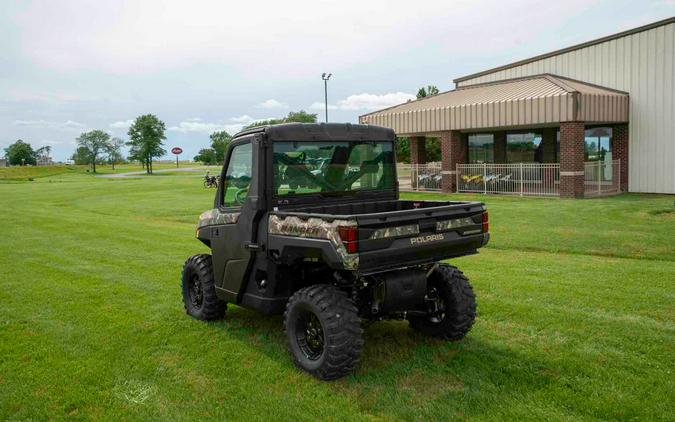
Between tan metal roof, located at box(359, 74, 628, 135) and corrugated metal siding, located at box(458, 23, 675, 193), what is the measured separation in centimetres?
65

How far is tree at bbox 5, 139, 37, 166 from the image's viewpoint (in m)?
146

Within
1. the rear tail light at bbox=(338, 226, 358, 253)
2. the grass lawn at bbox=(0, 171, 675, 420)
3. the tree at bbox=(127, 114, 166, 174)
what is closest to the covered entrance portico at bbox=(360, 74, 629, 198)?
the grass lawn at bbox=(0, 171, 675, 420)

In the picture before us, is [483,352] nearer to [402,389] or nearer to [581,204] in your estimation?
[402,389]

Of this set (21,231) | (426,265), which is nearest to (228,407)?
(426,265)

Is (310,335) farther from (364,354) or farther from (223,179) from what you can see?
(223,179)

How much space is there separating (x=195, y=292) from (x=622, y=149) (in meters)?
24.0

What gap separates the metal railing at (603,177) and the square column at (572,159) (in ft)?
5.47

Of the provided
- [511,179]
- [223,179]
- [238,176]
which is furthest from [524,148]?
[238,176]

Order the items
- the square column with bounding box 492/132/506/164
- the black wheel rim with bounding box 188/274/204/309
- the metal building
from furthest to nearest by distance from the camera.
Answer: the square column with bounding box 492/132/506/164 → the metal building → the black wheel rim with bounding box 188/274/204/309

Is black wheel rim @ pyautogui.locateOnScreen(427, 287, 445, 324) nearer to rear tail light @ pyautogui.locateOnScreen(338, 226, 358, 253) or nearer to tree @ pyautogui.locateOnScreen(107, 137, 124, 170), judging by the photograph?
rear tail light @ pyautogui.locateOnScreen(338, 226, 358, 253)

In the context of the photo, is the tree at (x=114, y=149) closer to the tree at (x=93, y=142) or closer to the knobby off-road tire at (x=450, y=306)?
the tree at (x=93, y=142)

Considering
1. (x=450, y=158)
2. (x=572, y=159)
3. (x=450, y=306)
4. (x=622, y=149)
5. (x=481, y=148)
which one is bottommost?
(x=450, y=306)

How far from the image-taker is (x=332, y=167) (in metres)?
6.82

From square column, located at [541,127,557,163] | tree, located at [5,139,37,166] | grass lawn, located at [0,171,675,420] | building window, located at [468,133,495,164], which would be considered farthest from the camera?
tree, located at [5,139,37,166]
